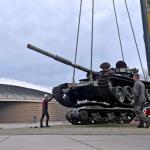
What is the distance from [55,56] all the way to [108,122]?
4393mm

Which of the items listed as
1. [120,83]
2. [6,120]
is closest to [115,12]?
[120,83]

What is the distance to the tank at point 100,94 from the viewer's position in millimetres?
23625

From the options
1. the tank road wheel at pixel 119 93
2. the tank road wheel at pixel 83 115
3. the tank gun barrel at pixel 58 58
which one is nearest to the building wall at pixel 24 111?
the tank gun barrel at pixel 58 58

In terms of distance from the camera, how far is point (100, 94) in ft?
78.9

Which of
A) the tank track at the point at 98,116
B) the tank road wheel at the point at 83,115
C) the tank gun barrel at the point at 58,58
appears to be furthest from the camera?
the tank gun barrel at the point at 58,58

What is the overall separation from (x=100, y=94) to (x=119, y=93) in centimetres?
93

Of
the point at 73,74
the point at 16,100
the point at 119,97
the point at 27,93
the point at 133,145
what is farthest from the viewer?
the point at 27,93

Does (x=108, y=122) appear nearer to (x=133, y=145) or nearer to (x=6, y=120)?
(x=133, y=145)

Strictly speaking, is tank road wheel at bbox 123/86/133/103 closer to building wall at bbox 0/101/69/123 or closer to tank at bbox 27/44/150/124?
tank at bbox 27/44/150/124

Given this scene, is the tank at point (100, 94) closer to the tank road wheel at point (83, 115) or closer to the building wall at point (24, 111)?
the tank road wheel at point (83, 115)

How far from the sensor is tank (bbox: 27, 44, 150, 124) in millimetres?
23625

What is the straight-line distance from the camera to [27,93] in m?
81.4

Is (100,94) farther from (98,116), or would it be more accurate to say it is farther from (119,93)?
(98,116)

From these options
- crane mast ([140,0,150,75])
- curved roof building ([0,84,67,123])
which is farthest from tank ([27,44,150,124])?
curved roof building ([0,84,67,123])
